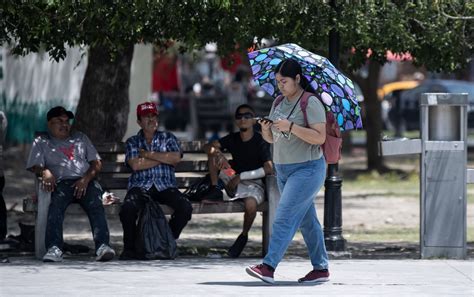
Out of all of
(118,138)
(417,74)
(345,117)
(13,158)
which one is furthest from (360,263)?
(417,74)

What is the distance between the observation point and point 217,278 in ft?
29.8

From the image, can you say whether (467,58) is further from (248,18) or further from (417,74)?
(417,74)

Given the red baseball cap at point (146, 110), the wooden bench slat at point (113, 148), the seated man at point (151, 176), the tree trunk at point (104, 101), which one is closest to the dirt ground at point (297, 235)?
the seated man at point (151, 176)

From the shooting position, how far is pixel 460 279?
30.0ft

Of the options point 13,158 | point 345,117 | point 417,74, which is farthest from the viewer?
point 417,74

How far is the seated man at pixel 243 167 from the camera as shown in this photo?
1084cm

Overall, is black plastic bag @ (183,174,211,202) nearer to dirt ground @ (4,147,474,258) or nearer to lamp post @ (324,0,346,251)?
dirt ground @ (4,147,474,258)

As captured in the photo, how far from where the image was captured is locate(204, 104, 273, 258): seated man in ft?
35.6

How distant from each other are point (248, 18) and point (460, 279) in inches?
116

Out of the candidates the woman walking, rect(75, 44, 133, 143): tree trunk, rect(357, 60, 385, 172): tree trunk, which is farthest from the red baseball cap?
rect(357, 60, 385, 172): tree trunk

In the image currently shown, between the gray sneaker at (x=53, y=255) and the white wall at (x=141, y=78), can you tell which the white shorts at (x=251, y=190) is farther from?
the white wall at (x=141, y=78)

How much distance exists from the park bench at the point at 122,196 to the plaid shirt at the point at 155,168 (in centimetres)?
25

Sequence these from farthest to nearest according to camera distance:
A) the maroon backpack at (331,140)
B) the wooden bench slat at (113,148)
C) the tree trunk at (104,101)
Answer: the tree trunk at (104,101) < the wooden bench slat at (113,148) < the maroon backpack at (331,140)

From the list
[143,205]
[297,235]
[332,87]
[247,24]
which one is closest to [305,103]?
[332,87]
